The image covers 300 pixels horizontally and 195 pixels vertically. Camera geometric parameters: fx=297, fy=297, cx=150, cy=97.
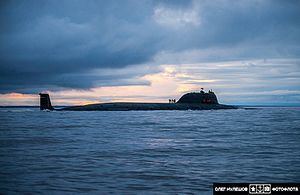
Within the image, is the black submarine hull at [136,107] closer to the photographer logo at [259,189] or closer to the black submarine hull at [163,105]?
the black submarine hull at [163,105]

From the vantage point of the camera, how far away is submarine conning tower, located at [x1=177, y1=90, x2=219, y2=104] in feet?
434

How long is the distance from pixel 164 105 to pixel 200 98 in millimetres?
17943

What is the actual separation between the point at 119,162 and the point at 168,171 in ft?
10.3

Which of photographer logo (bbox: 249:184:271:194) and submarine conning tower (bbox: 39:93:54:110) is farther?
submarine conning tower (bbox: 39:93:54:110)

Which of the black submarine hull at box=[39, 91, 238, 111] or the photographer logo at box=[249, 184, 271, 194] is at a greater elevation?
the black submarine hull at box=[39, 91, 238, 111]

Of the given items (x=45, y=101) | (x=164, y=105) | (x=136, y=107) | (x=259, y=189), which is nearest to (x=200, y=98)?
(x=164, y=105)

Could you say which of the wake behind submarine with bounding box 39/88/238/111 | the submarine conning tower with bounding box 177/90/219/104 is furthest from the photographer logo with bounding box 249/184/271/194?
the submarine conning tower with bounding box 177/90/219/104

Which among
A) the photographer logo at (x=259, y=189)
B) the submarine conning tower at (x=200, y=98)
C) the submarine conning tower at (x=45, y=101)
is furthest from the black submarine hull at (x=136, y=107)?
the photographer logo at (x=259, y=189)

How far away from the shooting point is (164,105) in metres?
126

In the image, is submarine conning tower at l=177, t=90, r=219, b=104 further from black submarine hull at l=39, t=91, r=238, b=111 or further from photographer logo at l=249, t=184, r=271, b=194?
photographer logo at l=249, t=184, r=271, b=194

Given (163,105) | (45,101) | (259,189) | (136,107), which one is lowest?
(259,189)

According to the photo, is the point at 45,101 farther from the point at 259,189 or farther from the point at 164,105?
the point at 259,189

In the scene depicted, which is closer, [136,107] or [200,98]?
[136,107]

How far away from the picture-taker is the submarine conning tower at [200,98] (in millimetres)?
132250
